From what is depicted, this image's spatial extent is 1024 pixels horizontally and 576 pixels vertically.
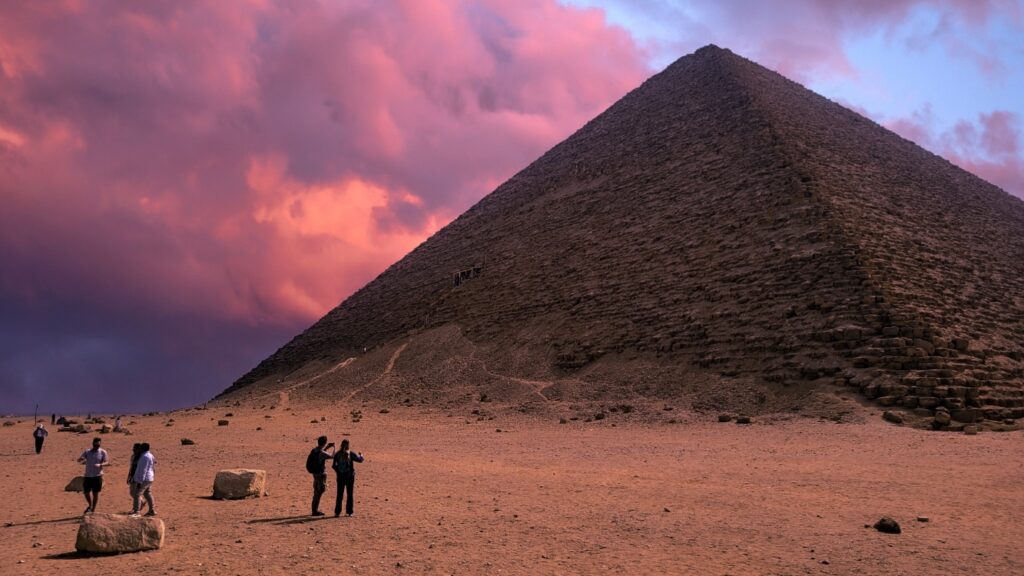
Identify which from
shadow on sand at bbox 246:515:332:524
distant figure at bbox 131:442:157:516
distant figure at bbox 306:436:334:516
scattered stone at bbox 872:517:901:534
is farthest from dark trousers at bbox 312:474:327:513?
scattered stone at bbox 872:517:901:534

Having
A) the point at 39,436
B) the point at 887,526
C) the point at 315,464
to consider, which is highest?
the point at 39,436

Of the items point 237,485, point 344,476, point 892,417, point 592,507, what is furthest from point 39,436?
point 892,417

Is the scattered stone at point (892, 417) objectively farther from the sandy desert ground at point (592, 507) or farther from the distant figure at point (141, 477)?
the distant figure at point (141, 477)

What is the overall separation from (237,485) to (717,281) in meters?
16.1

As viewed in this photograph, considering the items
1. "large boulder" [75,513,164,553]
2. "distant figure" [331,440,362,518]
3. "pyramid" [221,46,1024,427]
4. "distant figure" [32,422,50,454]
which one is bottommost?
"large boulder" [75,513,164,553]

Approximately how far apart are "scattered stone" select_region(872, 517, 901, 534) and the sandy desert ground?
13 centimetres

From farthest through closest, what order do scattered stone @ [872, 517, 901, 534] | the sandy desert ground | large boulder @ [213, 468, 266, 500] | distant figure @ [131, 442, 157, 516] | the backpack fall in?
large boulder @ [213, 468, 266, 500]
the backpack
distant figure @ [131, 442, 157, 516]
scattered stone @ [872, 517, 901, 534]
the sandy desert ground

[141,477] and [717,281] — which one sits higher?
[717,281]

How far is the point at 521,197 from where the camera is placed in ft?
133

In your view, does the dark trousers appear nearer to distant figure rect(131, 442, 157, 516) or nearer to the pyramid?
distant figure rect(131, 442, 157, 516)

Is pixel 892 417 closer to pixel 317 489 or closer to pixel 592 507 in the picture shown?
pixel 592 507

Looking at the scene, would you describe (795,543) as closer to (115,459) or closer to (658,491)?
(658,491)

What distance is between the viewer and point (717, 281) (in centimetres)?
2141

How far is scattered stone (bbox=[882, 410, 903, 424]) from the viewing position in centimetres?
1385
